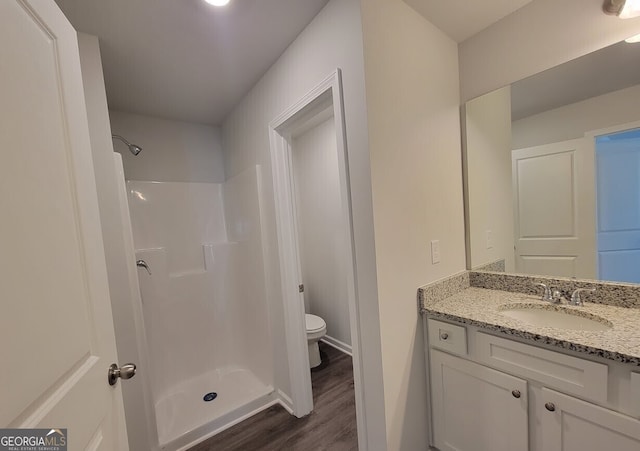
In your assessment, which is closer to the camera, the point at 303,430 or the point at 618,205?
the point at 618,205

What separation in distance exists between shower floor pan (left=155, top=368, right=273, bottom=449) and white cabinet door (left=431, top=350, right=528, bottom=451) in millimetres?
1310

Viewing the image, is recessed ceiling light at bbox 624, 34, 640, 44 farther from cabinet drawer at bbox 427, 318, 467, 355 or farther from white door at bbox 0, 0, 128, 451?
white door at bbox 0, 0, 128, 451

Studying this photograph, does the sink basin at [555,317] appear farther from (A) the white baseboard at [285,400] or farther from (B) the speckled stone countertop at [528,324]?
(A) the white baseboard at [285,400]

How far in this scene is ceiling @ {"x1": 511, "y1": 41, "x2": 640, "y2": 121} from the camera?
3.56 ft

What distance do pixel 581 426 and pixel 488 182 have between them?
1.21 m

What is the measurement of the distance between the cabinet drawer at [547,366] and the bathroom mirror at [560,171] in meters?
0.58

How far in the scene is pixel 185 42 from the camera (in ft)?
4.50

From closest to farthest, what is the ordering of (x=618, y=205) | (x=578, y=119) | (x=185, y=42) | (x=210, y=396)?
(x=618, y=205)
(x=578, y=119)
(x=185, y=42)
(x=210, y=396)

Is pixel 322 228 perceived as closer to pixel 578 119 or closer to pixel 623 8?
pixel 578 119

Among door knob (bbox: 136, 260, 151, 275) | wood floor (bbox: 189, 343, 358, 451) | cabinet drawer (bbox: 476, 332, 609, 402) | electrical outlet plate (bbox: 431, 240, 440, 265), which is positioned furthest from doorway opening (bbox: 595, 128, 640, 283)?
door knob (bbox: 136, 260, 151, 275)

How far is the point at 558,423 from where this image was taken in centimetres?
93

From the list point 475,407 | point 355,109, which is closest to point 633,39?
point 355,109

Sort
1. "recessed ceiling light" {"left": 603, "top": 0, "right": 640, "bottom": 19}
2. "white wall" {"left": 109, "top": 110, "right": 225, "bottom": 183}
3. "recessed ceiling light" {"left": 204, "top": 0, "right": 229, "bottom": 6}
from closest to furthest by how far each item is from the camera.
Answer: "recessed ceiling light" {"left": 603, "top": 0, "right": 640, "bottom": 19} < "recessed ceiling light" {"left": 204, "top": 0, "right": 229, "bottom": 6} < "white wall" {"left": 109, "top": 110, "right": 225, "bottom": 183}

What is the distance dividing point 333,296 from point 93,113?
2.42 meters
